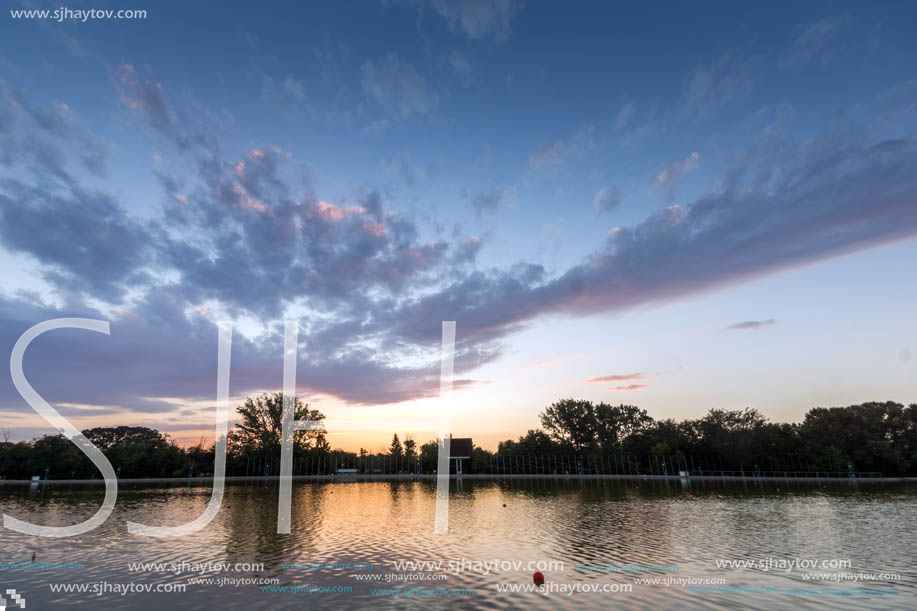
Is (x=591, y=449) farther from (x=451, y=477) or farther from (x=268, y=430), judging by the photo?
(x=268, y=430)

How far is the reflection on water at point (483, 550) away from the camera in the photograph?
1280 centimetres

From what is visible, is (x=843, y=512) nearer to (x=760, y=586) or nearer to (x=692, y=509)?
(x=692, y=509)

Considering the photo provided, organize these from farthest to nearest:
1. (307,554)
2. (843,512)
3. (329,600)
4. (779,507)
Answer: (779,507) < (843,512) < (307,554) < (329,600)

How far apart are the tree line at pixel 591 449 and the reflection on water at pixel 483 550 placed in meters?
55.1

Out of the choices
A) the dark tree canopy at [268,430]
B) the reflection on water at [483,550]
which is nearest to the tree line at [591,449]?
the dark tree canopy at [268,430]

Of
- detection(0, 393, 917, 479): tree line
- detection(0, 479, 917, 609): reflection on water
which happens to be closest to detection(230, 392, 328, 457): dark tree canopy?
detection(0, 393, 917, 479): tree line

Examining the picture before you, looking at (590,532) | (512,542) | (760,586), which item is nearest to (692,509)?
(590,532)

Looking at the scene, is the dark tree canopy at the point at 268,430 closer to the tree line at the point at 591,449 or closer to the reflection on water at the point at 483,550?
the tree line at the point at 591,449

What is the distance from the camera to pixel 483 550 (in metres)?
19.6

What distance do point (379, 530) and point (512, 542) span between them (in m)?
8.12

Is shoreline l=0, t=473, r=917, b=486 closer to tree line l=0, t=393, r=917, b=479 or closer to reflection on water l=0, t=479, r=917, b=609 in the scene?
tree line l=0, t=393, r=917, b=479

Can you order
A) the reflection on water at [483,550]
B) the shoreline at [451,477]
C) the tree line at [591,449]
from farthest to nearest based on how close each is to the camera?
1. the tree line at [591,449]
2. the shoreline at [451,477]
3. the reflection on water at [483,550]

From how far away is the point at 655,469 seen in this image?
9081 cm

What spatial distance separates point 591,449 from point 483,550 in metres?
93.8
